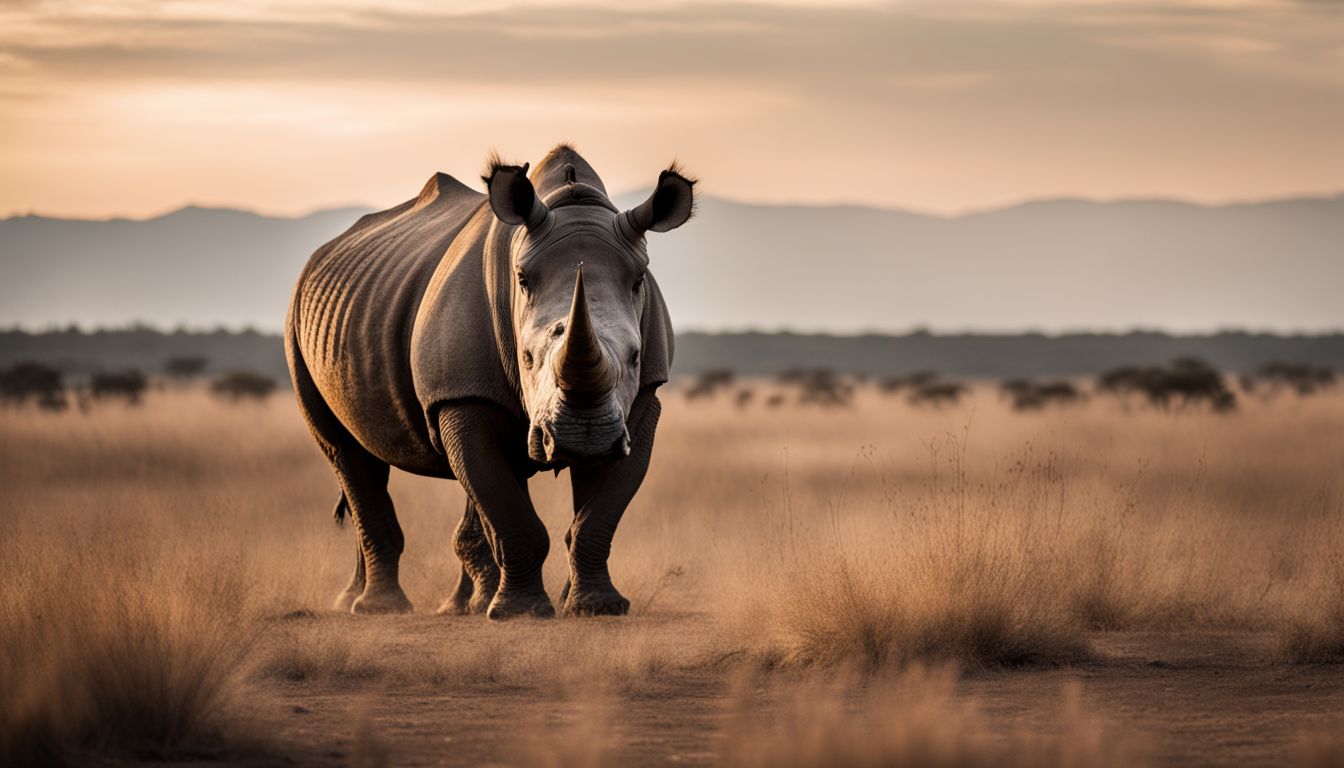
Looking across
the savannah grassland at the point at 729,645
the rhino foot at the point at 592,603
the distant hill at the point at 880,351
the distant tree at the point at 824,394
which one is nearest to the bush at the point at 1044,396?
the distant tree at the point at 824,394

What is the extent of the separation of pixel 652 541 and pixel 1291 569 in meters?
4.57

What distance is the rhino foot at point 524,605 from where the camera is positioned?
385 inches

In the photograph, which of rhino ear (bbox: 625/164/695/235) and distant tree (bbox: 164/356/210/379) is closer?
rhino ear (bbox: 625/164/695/235)

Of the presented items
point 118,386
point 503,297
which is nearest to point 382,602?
point 503,297

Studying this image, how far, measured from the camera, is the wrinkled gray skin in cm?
854

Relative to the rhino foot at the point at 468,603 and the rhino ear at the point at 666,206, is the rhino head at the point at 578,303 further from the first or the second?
the rhino foot at the point at 468,603

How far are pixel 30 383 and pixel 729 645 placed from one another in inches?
1300

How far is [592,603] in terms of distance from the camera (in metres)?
9.74

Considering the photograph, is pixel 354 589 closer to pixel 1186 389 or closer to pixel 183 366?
pixel 1186 389

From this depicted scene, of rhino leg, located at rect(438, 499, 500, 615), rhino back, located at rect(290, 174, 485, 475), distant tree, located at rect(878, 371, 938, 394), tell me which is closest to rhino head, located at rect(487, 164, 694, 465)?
rhino back, located at rect(290, 174, 485, 475)

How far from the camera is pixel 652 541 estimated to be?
1478 centimetres

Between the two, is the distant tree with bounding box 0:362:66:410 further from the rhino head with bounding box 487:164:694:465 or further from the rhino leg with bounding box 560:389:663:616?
the rhino head with bounding box 487:164:694:465

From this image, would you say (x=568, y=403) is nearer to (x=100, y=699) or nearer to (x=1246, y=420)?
(x=100, y=699)

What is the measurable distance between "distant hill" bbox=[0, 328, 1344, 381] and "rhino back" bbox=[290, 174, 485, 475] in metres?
66.1
